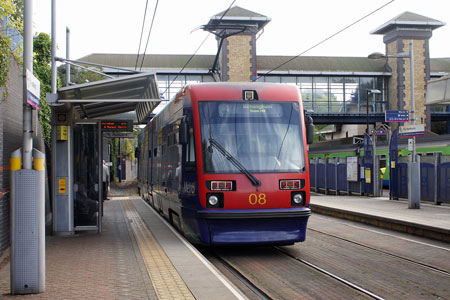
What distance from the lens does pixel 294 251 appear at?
416 inches

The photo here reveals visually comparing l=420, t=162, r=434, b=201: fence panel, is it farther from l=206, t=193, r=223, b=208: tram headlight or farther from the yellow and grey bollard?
the yellow and grey bollard

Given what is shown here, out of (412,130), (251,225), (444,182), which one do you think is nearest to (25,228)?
(251,225)

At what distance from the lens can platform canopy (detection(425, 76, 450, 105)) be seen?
1212cm

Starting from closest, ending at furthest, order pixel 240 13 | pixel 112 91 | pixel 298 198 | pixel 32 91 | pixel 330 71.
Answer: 1. pixel 32 91
2. pixel 298 198
3. pixel 112 91
4. pixel 240 13
5. pixel 330 71

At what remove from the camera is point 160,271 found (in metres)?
7.64

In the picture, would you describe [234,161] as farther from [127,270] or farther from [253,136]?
[127,270]

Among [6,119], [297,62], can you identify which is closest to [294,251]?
[6,119]

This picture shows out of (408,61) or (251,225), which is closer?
(251,225)

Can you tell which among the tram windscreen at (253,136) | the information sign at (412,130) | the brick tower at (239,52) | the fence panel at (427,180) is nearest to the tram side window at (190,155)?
the tram windscreen at (253,136)

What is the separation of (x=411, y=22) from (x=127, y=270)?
144 ft

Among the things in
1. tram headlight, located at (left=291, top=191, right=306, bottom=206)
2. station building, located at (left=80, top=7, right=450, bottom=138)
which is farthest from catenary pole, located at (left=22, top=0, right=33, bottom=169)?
station building, located at (left=80, top=7, right=450, bottom=138)

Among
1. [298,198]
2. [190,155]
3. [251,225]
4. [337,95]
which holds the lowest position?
[251,225]

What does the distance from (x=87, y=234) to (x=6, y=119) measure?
145 inches

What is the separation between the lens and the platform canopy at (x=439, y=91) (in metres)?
12.1
